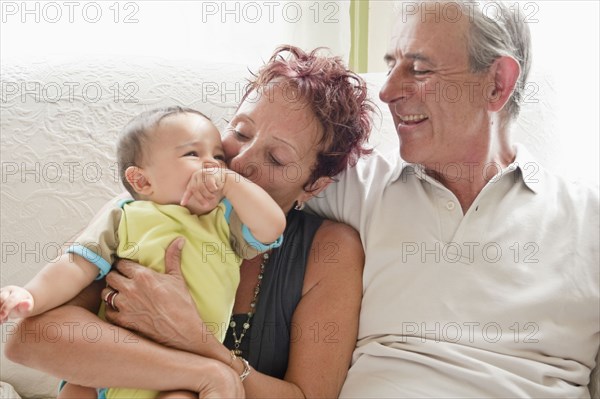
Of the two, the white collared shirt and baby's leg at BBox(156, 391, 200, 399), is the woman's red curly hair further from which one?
baby's leg at BBox(156, 391, 200, 399)

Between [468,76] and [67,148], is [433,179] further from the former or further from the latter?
[67,148]

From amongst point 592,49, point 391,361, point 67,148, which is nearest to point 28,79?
point 67,148

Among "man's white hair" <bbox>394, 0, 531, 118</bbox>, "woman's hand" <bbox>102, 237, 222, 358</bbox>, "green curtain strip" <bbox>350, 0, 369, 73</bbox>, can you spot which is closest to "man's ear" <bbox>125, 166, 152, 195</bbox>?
"woman's hand" <bbox>102, 237, 222, 358</bbox>

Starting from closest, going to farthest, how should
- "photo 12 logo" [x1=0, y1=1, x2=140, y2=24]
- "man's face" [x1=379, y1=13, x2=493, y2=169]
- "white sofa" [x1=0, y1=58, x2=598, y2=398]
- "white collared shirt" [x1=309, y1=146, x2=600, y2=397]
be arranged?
"white collared shirt" [x1=309, y1=146, x2=600, y2=397] < "man's face" [x1=379, y1=13, x2=493, y2=169] < "white sofa" [x1=0, y1=58, x2=598, y2=398] < "photo 12 logo" [x1=0, y1=1, x2=140, y2=24]

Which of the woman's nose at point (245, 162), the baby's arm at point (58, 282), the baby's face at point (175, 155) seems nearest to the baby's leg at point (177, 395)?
the baby's arm at point (58, 282)

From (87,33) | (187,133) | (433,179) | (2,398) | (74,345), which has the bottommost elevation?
(2,398)

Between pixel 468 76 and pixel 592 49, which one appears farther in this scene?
pixel 592 49

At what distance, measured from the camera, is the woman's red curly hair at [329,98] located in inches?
61.7

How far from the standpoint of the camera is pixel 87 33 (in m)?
2.53

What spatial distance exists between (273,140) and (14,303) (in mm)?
612

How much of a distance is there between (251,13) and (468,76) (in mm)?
1168

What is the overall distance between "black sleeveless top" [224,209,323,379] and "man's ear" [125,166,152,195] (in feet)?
1.13

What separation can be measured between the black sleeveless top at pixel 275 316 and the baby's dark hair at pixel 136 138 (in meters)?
0.35

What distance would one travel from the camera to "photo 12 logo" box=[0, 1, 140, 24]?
96.1 inches
